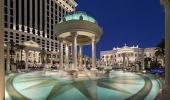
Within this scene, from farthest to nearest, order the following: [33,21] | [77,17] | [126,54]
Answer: [126,54] → [33,21] → [77,17]

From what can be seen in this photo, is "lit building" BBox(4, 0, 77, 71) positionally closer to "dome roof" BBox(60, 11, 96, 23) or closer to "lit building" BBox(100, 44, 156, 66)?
"lit building" BBox(100, 44, 156, 66)

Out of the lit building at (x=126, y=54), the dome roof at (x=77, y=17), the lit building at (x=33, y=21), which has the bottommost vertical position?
the lit building at (x=126, y=54)

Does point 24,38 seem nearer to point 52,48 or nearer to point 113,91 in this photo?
point 52,48

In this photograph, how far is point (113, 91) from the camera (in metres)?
18.5

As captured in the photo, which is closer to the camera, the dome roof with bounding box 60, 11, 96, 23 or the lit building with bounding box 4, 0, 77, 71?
the dome roof with bounding box 60, 11, 96, 23

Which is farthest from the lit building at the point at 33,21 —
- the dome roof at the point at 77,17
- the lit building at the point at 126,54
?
the dome roof at the point at 77,17

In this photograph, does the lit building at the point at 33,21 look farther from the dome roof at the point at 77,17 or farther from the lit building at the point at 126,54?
the dome roof at the point at 77,17

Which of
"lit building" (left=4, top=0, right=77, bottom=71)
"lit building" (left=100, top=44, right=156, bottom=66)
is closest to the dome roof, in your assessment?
"lit building" (left=4, top=0, right=77, bottom=71)

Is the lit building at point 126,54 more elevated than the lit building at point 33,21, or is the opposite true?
Answer: the lit building at point 33,21

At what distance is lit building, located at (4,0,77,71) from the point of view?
109 m

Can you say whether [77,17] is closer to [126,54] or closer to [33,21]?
[33,21]

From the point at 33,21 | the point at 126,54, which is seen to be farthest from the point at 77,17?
the point at 126,54

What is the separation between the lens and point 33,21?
4857 inches

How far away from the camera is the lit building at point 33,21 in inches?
4299
